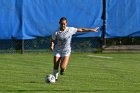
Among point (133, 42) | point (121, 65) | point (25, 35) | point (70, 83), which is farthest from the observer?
point (133, 42)

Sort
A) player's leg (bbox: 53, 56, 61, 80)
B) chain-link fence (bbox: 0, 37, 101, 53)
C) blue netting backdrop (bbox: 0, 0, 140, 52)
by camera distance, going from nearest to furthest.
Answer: player's leg (bbox: 53, 56, 61, 80) → blue netting backdrop (bbox: 0, 0, 140, 52) → chain-link fence (bbox: 0, 37, 101, 53)

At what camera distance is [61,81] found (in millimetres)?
12883

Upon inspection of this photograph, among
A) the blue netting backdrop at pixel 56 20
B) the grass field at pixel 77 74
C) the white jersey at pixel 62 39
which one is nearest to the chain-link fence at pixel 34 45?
the blue netting backdrop at pixel 56 20

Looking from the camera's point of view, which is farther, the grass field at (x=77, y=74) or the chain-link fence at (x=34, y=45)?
the chain-link fence at (x=34, y=45)

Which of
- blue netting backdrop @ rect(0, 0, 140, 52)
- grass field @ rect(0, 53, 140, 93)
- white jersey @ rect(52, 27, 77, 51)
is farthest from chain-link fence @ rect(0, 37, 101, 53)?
white jersey @ rect(52, 27, 77, 51)

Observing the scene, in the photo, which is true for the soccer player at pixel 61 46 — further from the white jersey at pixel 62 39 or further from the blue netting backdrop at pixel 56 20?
the blue netting backdrop at pixel 56 20

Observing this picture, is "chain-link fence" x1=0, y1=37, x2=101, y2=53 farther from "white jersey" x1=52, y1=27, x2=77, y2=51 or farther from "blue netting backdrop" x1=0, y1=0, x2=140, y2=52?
"white jersey" x1=52, y1=27, x2=77, y2=51

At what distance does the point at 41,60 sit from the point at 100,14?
4.83 metres

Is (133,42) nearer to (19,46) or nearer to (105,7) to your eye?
(105,7)

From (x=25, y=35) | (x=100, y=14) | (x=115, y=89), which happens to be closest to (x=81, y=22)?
(x=100, y=14)

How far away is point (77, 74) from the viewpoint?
578 inches

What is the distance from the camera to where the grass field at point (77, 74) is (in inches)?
448

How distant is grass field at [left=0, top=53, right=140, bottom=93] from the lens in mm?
11383

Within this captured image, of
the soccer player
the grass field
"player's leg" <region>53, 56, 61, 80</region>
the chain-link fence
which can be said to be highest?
the soccer player
